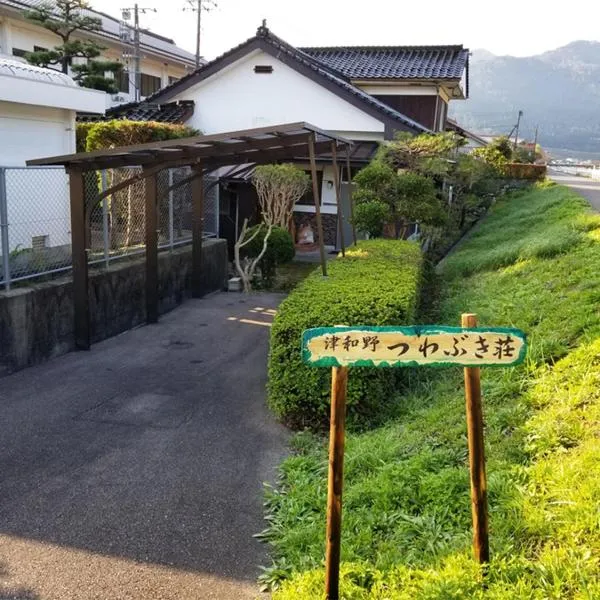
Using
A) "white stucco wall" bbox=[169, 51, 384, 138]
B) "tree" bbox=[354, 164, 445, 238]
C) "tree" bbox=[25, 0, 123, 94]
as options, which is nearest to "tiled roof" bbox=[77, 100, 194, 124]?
"white stucco wall" bbox=[169, 51, 384, 138]

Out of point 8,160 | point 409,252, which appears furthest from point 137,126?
point 409,252

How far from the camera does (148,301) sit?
10.3 m

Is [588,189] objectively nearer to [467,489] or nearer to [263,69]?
[263,69]

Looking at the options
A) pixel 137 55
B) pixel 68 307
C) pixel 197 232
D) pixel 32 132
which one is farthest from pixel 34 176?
pixel 137 55

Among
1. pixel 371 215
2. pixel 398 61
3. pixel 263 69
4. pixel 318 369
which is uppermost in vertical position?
pixel 398 61

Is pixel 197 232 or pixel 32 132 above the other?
pixel 32 132

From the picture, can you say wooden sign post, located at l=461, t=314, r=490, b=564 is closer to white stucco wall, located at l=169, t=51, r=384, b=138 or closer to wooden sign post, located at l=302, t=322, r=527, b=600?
wooden sign post, located at l=302, t=322, r=527, b=600

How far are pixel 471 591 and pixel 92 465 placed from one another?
11.0ft

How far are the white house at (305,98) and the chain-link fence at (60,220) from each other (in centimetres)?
567

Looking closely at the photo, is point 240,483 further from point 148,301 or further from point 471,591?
point 148,301

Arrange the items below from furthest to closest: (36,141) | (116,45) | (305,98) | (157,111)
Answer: (116,45)
(157,111)
(305,98)
(36,141)

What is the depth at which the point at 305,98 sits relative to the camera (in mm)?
17141

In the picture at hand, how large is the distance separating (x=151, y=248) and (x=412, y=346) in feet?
25.0

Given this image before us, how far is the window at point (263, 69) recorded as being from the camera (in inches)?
685
